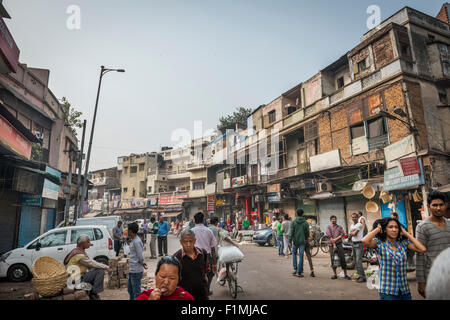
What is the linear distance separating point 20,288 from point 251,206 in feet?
75.6

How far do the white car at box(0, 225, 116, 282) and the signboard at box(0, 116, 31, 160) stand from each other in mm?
3313

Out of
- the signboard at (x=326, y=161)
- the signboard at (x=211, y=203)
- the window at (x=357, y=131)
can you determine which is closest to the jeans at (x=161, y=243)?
the signboard at (x=326, y=161)

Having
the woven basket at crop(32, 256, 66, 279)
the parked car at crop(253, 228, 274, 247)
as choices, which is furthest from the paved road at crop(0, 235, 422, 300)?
the parked car at crop(253, 228, 274, 247)

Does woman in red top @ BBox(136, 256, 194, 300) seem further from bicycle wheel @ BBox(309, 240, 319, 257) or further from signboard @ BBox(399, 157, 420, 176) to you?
signboard @ BBox(399, 157, 420, 176)

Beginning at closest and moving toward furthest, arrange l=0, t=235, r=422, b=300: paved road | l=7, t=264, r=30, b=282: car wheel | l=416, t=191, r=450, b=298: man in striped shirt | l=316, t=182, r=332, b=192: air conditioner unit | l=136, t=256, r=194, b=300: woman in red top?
l=136, t=256, r=194, b=300: woman in red top → l=416, t=191, r=450, b=298: man in striped shirt → l=0, t=235, r=422, b=300: paved road → l=7, t=264, r=30, b=282: car wheel → l=316, t=182, r=332, b=192: air conditioner unit

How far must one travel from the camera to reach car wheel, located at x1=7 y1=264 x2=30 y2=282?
8.34 meters

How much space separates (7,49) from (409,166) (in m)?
17.1

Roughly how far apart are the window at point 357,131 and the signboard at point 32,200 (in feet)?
59.5

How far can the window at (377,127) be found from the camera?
15336 mm

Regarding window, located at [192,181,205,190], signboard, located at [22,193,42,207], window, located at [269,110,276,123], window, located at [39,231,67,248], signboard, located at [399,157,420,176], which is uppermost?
window, located at [269,110,276,123]

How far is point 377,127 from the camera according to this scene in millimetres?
15602

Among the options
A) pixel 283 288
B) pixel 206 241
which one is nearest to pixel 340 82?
pixel 283 288

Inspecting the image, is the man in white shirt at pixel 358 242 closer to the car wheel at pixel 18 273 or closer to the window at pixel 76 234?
the window at pixel 76 234

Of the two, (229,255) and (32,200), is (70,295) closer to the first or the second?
(229,255)
